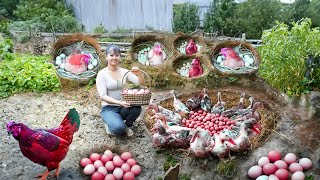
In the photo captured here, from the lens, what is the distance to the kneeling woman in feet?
15.3

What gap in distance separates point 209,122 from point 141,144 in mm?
1002

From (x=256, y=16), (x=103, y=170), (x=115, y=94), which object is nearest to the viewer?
(x=103, y=170)

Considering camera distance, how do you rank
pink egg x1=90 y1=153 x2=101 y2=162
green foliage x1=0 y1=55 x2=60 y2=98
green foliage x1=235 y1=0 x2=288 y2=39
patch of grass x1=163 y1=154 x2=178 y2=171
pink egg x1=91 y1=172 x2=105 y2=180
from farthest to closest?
green foliage x1=235 y1=0 x2=288 y2=39, green foliage x1=0 y1=55 x2=60 y2=98, pink egg x1=90 y1=153 x2=101 y2=162, patch of grass x1=163 y1=154 x2=178 y2=171, pink egg x1=91 y1=172 x2=105 y2=180

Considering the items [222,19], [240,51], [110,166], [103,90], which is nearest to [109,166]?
[110,166]

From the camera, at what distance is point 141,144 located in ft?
15.4

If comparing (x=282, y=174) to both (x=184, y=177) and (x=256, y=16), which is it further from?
(x=256, y=16)

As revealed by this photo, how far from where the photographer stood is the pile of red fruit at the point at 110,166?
3.99 metres

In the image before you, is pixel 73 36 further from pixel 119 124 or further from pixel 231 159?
pixel 231 159

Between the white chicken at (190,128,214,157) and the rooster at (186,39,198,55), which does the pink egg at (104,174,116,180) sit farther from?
the rooster at (186,39,198,55)

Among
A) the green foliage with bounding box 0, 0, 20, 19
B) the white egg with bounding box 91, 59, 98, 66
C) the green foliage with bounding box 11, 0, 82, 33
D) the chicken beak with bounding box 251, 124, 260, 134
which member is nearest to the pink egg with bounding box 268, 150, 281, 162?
the chicken beak with bounding box 251, 124, 260, 134

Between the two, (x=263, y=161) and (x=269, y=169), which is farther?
(x=263, y=161)

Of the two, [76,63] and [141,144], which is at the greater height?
[76,63]

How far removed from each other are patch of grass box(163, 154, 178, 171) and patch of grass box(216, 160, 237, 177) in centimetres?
50

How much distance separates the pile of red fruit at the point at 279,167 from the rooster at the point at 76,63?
147 inches
